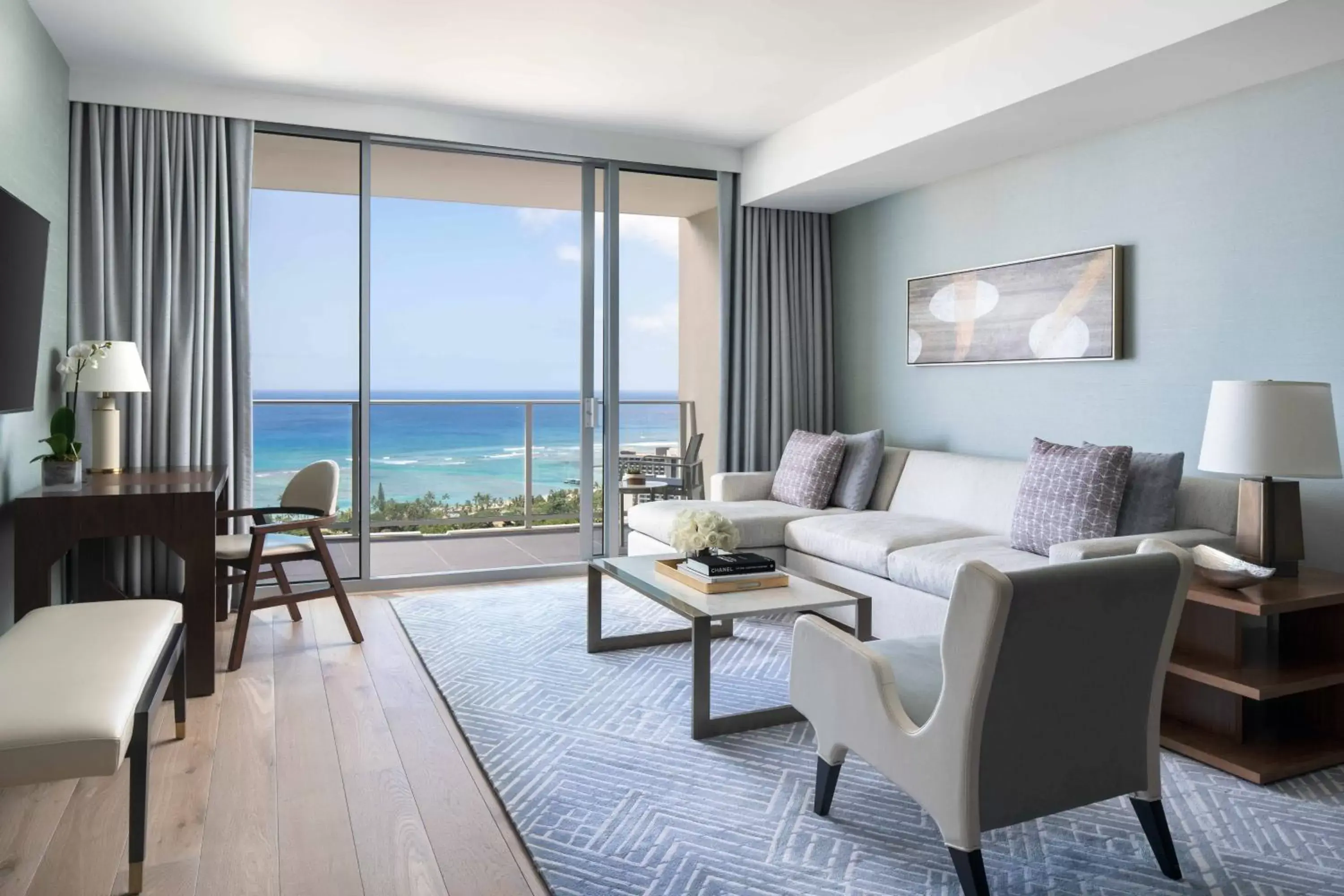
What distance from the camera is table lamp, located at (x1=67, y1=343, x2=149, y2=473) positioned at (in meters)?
4.03

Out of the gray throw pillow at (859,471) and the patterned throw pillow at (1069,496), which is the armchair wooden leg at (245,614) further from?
the patterned throw pillow at (1069,496)

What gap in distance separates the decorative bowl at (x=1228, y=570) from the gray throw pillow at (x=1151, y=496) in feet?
1.88

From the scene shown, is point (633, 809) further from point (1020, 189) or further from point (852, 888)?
point (1020, 189)

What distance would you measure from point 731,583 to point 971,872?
1567 millimetres

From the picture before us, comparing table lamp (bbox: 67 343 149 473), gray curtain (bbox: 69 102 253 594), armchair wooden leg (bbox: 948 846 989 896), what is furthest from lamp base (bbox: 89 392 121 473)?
armchair wooden leg (bbox: 948 846 989 896)

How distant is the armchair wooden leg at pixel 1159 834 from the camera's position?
209 cm

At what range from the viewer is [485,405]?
7.18 meters

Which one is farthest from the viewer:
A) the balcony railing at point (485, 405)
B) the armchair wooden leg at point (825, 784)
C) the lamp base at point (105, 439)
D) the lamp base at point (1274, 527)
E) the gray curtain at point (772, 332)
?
the gray curtain at point (772, 332)

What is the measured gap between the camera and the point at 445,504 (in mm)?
8883

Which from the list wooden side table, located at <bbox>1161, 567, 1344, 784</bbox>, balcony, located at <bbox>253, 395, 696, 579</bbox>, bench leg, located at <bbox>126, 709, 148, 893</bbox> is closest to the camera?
bench leg, located at <bbox>126, 709, 148, 893</bbox>

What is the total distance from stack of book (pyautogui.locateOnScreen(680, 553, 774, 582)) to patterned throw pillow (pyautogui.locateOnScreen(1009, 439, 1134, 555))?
3.77 ft

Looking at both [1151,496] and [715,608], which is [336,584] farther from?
[1151,496]

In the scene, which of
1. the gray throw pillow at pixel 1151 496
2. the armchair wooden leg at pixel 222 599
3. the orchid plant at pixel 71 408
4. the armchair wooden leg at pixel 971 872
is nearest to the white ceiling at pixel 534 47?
the orchid plant at pixel 71 408

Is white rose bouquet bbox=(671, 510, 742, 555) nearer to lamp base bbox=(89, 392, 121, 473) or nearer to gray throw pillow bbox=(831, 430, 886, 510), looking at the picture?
gray throw pillow bbox=(831, 430, 886, 510)
